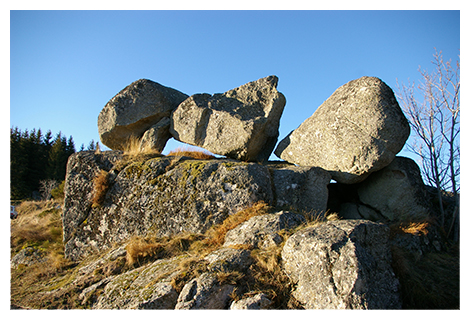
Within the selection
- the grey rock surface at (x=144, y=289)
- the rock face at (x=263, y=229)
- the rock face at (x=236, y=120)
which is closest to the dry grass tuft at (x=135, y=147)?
the rock face at (x=236, y=120)

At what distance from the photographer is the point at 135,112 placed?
9961 millimetres

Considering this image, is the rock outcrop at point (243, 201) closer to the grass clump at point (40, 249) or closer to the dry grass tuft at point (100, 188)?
the dry grass tuft at point (100, 188)

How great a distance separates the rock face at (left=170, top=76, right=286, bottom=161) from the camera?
8.70m

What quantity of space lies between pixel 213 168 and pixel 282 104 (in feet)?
10.8

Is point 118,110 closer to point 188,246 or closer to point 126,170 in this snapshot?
point 126,170

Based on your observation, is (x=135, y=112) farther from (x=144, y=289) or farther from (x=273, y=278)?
(x=273, y=278)

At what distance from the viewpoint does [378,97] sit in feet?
25.2

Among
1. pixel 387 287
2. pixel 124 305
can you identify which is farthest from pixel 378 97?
pixel 124 305

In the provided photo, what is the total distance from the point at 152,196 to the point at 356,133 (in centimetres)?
517

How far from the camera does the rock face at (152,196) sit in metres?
6.59

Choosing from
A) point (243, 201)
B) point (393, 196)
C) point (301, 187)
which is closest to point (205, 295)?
point (243, 201)

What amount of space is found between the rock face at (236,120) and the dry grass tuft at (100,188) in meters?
2.67

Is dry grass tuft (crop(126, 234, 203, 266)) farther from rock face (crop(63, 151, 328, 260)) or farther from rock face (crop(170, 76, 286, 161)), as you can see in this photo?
rock face (crop(170, 76, 286, 161))

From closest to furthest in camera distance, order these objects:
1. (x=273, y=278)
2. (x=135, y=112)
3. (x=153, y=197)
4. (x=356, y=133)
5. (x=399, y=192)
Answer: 1. (x=273, y=278)
2. (x=153, y=197)
3. (x=356, y=133)
4. (x=399, y=192)
5. (x=135, y=112)
